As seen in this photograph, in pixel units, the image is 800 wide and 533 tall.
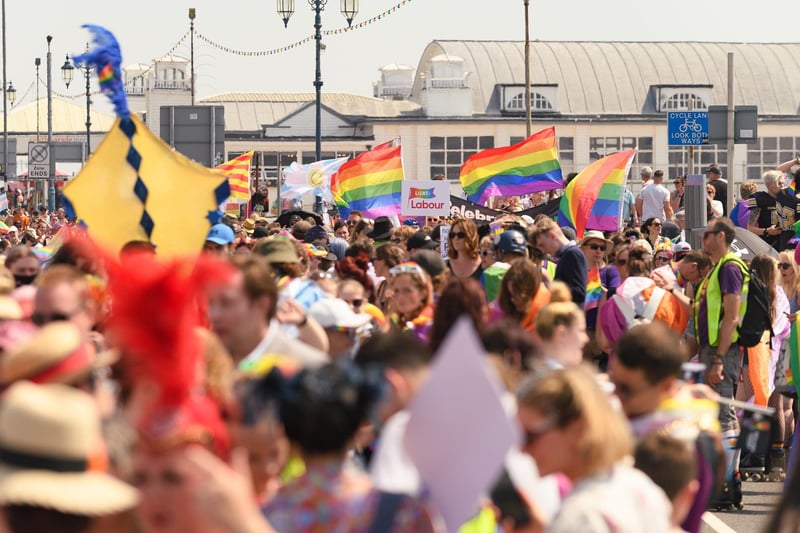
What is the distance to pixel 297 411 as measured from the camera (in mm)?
3576

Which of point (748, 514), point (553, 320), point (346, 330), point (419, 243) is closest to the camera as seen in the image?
point (553, 320)

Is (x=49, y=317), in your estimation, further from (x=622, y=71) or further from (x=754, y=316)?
(x=622, y=71)

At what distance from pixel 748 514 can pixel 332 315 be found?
3.80 meters

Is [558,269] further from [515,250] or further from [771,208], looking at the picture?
[771,208]

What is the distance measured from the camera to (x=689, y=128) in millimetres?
19516

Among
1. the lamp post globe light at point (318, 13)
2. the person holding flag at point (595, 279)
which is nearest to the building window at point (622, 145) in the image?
the lamp post globe light at point (318, 13)

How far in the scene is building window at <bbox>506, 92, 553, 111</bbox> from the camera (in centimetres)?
7112

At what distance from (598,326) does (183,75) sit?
70671mm

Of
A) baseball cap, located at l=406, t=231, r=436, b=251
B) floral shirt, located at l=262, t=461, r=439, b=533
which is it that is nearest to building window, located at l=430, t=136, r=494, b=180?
baseball cap, located at l=406, t=231, r=436, b=251

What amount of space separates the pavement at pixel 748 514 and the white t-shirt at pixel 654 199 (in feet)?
38.8

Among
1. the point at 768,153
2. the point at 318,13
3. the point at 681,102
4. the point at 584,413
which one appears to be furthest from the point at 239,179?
the point at 681,102

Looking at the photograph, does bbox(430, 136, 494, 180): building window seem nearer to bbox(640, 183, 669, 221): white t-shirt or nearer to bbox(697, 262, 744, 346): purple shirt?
bbox(640, 183, 669, 221): white t-shirt

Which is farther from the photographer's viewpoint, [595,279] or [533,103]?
[533,103]

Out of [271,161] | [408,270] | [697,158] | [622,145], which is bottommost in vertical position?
[271,161]
